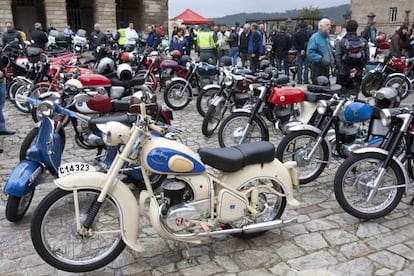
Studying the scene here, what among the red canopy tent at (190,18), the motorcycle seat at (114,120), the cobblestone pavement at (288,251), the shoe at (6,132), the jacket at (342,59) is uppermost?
the red canopy tent at (190,18)

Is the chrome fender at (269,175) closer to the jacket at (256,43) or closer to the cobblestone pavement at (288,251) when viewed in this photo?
the cobblestone pavement at (288,251)

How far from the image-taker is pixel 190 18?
30.1 metres

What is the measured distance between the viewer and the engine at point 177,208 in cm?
314

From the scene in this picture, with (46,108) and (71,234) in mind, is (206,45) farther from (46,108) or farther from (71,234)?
(71,234)

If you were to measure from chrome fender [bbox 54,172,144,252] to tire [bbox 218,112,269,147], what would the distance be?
2.83 meters

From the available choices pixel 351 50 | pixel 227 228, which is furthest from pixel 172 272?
pixel 351 50

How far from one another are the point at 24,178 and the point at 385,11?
50.6 metres

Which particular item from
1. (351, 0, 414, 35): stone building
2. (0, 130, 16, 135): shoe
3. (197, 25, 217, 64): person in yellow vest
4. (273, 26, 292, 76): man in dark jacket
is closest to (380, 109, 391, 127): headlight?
(0, 130, 16, 135): shoe

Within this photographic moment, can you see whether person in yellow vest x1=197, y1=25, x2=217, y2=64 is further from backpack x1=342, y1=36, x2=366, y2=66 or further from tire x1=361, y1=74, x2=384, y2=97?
backpack x1=342, y1=36, x2=366, y2=66

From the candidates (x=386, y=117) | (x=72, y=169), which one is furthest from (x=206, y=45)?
(x=72, y=169)

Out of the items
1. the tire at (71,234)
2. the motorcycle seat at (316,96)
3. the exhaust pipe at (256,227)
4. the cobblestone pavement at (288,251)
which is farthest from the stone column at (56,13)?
the exhaust pipe at (256,227)

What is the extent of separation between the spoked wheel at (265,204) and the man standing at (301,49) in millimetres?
9089

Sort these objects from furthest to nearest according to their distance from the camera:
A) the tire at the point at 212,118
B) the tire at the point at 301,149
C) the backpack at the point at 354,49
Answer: the backpack at the point at 354,49
the tire at the point at 212,118
the tire at the point at 301,149

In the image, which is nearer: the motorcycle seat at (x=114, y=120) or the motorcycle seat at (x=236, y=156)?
the motorcycle seat at (x=236, y=156)
